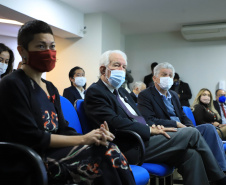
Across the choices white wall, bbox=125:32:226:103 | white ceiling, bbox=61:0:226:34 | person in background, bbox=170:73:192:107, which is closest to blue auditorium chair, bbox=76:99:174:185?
white ceiling, bbox=61:0:226:34

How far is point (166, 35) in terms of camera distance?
9070 mm

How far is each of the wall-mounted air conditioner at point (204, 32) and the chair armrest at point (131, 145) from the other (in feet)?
21.7

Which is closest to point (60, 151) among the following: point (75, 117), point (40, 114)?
point (40, 114)

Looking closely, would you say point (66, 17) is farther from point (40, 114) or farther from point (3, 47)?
point (40, 114)

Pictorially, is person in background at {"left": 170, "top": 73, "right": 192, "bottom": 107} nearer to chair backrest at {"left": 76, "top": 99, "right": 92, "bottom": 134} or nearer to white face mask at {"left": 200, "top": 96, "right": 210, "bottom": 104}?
white face mask at {"left": 200, "top": 96, "right": 210, "bottom": 104}

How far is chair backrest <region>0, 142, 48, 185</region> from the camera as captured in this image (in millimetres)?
1232

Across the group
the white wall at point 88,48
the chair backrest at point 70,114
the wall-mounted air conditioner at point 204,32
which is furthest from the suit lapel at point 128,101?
the wall-mounted air conditioner at point 204,32

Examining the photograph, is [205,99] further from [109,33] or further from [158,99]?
[109,33]

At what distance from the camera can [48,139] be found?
1.35 meters

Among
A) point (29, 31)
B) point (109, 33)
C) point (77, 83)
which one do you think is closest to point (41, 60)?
point (29, 31)

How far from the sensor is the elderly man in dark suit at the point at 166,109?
104 inches

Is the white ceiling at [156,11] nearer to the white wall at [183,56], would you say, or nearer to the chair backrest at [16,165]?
the white wall at [183,56]

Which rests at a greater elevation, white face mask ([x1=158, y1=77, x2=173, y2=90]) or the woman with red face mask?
white face mask ([x1=158, y1=77, x2=173, y2=90])

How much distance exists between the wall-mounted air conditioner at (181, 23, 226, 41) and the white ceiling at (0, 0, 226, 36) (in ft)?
0.44
